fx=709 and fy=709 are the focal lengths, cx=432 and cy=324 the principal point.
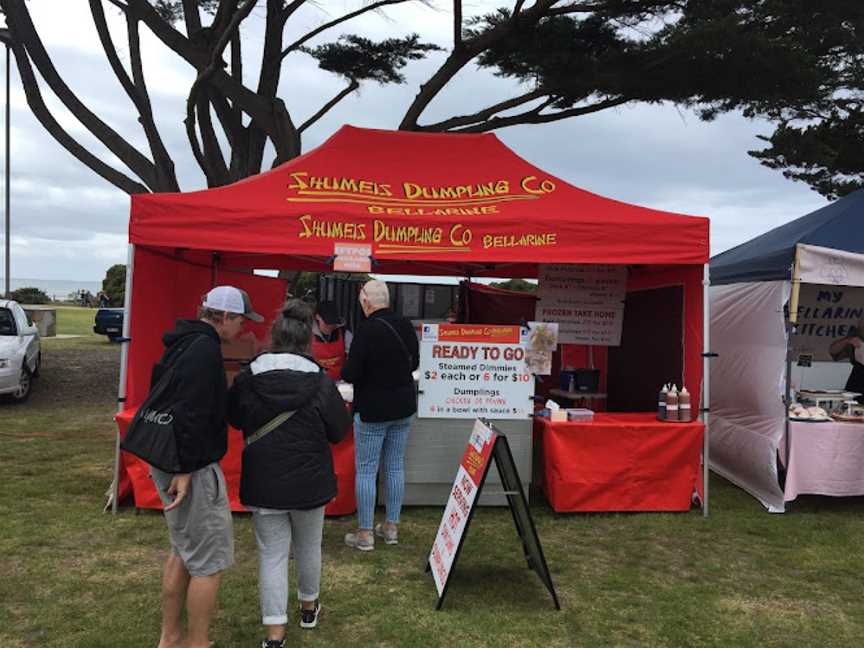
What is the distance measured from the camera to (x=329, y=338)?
634 cm

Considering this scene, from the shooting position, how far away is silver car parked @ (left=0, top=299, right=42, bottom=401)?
30.2 feet

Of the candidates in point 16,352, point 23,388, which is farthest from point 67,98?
point 23,388

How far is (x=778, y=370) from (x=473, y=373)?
2418 millimetres

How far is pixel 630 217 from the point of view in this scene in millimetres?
5035

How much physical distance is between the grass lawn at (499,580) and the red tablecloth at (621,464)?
4.9 inches

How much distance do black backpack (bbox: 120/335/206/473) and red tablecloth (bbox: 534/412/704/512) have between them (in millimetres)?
3082

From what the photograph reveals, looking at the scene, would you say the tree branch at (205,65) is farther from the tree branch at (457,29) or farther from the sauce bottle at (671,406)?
the sauce bottle at (671,406)

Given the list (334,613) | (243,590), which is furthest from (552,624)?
(243,590)

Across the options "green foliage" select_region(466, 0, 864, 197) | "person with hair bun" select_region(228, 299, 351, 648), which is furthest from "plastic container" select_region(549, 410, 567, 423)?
"green foliage" select_region(466, 0, 864, 197)

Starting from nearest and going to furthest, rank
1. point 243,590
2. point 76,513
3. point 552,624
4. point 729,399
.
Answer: point 552,624
point 243,590
point 76,513
point 729,399

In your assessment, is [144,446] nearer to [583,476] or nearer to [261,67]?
[583,476]

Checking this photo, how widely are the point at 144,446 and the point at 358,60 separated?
10086 millimetres

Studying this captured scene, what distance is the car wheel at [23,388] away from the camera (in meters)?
9.56

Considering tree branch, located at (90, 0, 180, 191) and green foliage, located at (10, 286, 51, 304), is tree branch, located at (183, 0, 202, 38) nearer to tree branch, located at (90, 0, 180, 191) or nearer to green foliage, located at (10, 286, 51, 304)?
tree branch, located at (90, 0, 180, 191)
